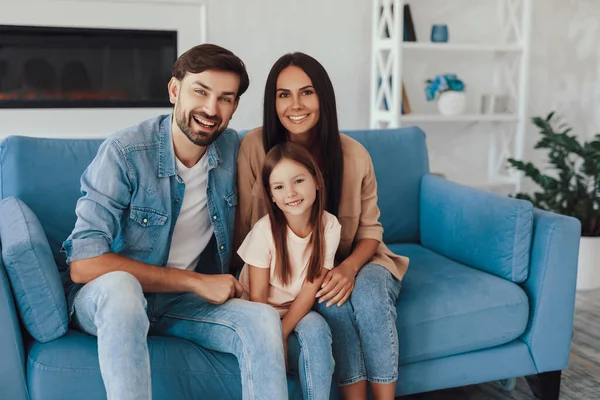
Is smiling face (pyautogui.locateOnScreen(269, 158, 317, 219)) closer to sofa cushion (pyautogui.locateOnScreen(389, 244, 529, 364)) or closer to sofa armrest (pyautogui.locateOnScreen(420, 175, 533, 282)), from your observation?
sofa cushion (pyautogui.locateOnScreen(389, 244, 529, 364))

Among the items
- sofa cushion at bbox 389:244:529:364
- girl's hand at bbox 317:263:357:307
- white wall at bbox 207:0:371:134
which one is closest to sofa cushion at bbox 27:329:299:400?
girl's hand at bbox 317:263:357:307

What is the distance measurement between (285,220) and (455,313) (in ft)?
1.81

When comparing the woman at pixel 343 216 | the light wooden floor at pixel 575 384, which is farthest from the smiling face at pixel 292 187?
the light wooden floor at pixel 575 384

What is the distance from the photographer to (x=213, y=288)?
1729 millimetres

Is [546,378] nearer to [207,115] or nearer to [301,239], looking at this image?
[301,239]

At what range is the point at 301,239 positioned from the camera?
6.19 ft

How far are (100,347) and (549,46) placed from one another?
3.75 meters

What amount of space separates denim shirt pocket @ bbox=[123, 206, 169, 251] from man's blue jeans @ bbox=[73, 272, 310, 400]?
0.14m

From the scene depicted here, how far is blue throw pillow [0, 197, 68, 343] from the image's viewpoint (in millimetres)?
1615

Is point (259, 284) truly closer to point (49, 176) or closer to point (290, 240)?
point (290, 240)

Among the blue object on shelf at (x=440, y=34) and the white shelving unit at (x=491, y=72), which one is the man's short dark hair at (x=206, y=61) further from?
the blue object on shelf at (x=440, y=34)

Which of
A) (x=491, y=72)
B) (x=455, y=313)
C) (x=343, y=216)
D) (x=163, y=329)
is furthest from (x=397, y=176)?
(x=491, y=72)

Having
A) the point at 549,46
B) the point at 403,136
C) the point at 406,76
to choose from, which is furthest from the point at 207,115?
the point at 549,46

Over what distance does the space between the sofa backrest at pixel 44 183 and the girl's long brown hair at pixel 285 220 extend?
596 millimetres
